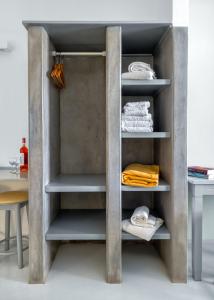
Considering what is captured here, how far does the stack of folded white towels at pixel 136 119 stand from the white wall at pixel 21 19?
138 centimetres

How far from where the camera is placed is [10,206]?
8.38 feet

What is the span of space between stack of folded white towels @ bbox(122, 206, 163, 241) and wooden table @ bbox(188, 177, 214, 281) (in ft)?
1.02

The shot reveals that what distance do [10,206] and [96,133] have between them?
3.68ft

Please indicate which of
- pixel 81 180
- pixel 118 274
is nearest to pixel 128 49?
pixel 81 180

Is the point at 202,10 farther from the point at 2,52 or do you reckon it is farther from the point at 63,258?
the point at 63,258

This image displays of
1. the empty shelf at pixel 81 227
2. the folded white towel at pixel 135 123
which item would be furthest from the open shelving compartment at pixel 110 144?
the folded white towel at pixel 135 123

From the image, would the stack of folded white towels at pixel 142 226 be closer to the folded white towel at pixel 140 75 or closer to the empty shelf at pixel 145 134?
the empty shelf at pixel 145 134

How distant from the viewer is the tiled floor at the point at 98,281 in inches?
84.8

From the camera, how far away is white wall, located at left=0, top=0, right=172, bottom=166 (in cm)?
323

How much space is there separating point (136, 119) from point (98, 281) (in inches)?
53.6

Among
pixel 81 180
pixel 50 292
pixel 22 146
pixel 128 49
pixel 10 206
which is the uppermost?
pixel 128 49

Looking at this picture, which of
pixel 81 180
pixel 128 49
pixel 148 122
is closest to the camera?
pixel 148 122

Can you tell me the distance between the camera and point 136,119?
2.41 meters

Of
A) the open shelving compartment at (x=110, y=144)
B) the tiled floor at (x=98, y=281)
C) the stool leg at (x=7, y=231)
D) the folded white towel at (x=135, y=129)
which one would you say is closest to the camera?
the tiled floor at (x=98, y=281)
